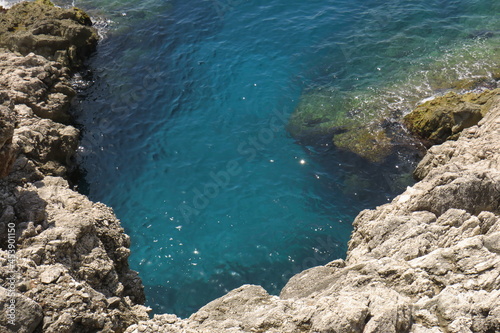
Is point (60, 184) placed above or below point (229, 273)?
above

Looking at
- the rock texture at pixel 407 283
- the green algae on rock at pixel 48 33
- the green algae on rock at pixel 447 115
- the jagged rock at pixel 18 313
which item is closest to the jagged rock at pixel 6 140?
the jagged rock at pixel 18 313

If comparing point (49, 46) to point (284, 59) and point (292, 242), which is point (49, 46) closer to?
point (284, 59)

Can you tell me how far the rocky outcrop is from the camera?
11578 millimetres

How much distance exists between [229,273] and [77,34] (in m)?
20.5

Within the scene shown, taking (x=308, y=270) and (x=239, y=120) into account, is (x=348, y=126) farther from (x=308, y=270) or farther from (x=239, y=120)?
(x=308, y=270)

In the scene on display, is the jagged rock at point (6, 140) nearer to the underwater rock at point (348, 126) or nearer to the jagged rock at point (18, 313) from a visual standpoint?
the jagged rock at point (18, 313)

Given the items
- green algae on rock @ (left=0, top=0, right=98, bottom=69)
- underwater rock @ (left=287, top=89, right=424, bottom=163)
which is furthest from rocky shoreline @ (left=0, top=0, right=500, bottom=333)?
green algae on rock @ (left=0, top=0, right=98, bottom=69)

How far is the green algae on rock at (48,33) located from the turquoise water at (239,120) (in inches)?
53.6

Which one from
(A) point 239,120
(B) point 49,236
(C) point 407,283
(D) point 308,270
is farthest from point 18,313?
(A) point 239,120

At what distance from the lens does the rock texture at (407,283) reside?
10375 mm

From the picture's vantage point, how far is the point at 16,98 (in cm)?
2364

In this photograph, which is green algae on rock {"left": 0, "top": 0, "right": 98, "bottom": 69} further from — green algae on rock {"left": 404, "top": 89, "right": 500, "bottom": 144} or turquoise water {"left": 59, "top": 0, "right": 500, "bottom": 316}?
green algae on rock {"left": 404, "top": 89, "right": 500, "bottom": 144}

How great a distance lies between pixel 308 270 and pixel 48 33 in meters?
25.3

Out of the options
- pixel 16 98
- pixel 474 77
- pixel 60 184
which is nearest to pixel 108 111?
pixel 16 98
